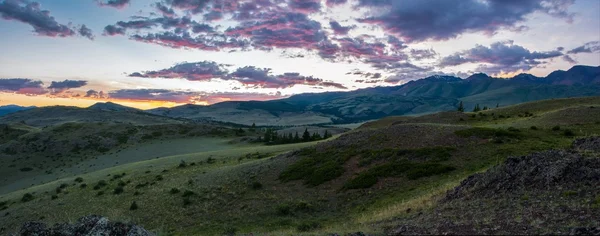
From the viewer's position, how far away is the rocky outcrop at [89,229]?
15.5 metres

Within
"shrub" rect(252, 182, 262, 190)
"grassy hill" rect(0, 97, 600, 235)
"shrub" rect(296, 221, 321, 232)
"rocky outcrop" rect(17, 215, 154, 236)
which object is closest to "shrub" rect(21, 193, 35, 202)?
"grassy hill" rect(0, 97, 600, 235)

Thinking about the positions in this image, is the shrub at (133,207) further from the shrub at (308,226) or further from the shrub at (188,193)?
the shrub at (308,226)

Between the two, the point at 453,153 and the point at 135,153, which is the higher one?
the point at 453,153

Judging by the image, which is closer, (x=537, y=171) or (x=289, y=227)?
(x=537, y=171)

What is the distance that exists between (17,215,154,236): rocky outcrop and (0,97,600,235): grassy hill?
26.2 ft

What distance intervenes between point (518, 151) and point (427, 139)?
8.97 m

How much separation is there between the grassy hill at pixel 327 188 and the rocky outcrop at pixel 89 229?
26.2 ft

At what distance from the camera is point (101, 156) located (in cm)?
10725

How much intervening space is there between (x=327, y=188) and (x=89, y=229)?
19.6 metres

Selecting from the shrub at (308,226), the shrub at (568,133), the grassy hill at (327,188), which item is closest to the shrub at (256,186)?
the grassy hill at (327,188)

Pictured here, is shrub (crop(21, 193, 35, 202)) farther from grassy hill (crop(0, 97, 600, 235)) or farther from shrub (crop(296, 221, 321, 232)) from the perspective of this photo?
shrub (crop(296, 221, 321, 232))

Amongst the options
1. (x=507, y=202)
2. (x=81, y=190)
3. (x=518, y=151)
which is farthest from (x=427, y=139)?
(x=81, y=190)

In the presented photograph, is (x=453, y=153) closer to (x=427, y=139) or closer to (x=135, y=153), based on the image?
(x=427, y=139)

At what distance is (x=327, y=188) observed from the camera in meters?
31.8
